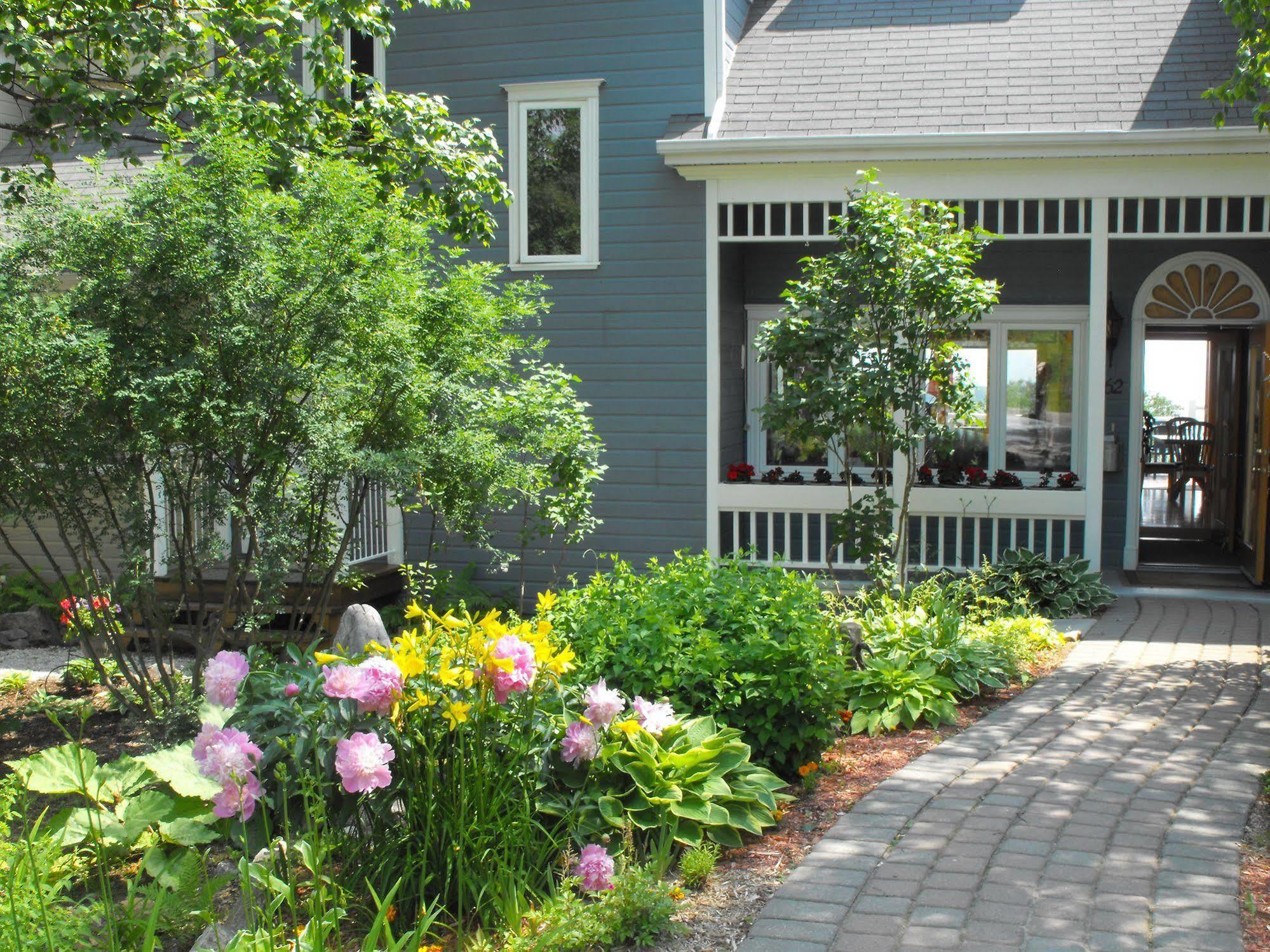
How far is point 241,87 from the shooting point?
7.41 m

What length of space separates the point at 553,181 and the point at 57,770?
7.42m

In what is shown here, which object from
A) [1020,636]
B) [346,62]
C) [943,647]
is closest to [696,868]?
[943,647]

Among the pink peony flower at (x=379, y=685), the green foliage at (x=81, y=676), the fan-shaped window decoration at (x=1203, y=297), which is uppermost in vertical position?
the fan-shaped window decoration at (x=1203, y=297)

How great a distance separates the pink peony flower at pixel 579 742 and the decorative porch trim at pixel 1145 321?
8.30 meters

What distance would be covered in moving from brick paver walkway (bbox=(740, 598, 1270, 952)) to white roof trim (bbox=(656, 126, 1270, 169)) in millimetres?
4332

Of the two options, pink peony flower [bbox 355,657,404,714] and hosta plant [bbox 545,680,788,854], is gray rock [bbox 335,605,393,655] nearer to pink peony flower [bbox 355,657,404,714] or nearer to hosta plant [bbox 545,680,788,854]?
hosta plant [bbox 545,680,788,854]

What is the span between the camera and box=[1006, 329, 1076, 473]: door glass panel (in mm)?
11109

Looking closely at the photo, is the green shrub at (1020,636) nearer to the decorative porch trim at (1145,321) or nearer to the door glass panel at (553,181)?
the decorative porch trim at (1145,321)

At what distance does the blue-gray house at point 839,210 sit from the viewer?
9.35 meters

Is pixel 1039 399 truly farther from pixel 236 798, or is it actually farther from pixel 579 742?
pixel 236 798

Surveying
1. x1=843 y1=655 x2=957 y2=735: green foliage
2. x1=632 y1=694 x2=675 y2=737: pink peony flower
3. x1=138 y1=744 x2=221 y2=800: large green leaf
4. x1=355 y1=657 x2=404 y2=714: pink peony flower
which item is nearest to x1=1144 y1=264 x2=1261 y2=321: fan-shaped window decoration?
x1=843 y1=655 x2=957 y2=735: green foliage

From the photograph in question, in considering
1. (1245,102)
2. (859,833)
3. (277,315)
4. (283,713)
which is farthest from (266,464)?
(1245,102)

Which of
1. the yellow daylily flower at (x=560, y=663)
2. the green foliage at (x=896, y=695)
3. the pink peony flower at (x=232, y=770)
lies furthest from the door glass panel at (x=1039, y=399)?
the pink peony flower at (x=232, y=770)

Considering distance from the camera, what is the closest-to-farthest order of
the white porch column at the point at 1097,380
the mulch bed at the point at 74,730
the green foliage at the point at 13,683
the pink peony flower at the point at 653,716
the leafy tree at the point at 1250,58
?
the pink peony flower at the point at 653,716, the mulch bed at the point at 74,730, the leafy tree at the point at 1250,58, the green foliage at the point at 13,683, the white porch column at the point at 1097,380
